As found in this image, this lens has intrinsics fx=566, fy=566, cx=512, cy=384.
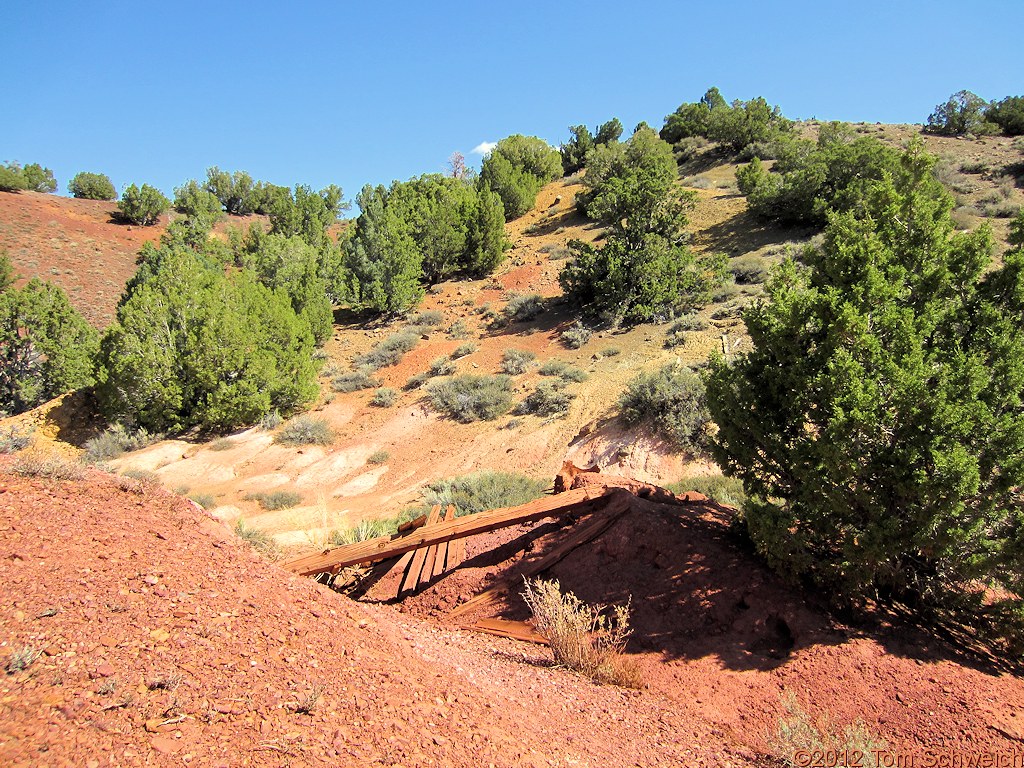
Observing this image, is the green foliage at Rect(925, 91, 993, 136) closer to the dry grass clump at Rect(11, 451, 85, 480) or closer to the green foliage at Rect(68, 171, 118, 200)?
the dry grass clump at Rect(11, 451, 85, 480)

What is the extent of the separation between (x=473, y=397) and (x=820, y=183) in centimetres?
1908

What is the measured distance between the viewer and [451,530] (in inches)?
282

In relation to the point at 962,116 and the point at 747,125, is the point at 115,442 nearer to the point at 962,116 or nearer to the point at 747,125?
the point at 747,125

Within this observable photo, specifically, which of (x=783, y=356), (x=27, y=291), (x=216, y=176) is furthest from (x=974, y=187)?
(x=216, y=176)

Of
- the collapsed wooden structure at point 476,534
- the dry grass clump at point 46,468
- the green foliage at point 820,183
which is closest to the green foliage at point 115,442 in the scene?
the dry grass clump at point 46,468

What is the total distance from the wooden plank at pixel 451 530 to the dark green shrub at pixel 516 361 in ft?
41.0

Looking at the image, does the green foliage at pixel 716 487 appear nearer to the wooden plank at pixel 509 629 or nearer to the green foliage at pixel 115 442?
the wooden plank at pixel 509 629

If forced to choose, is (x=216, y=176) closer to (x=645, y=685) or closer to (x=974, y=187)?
(x=974, y=187)

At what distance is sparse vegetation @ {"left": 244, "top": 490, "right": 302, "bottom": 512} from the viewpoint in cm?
1366

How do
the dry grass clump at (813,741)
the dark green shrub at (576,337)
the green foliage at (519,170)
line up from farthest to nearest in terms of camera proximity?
1. the green foliage at (519,170)
2. the dark green shrub at (576,337)
3. the dry grass clump at (813,741)

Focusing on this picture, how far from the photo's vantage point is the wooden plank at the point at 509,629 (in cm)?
573

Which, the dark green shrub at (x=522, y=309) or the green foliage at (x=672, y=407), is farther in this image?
the dark green shrub at (x=522, y=309)

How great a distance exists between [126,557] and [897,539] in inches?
247

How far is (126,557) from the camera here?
4246 mm
